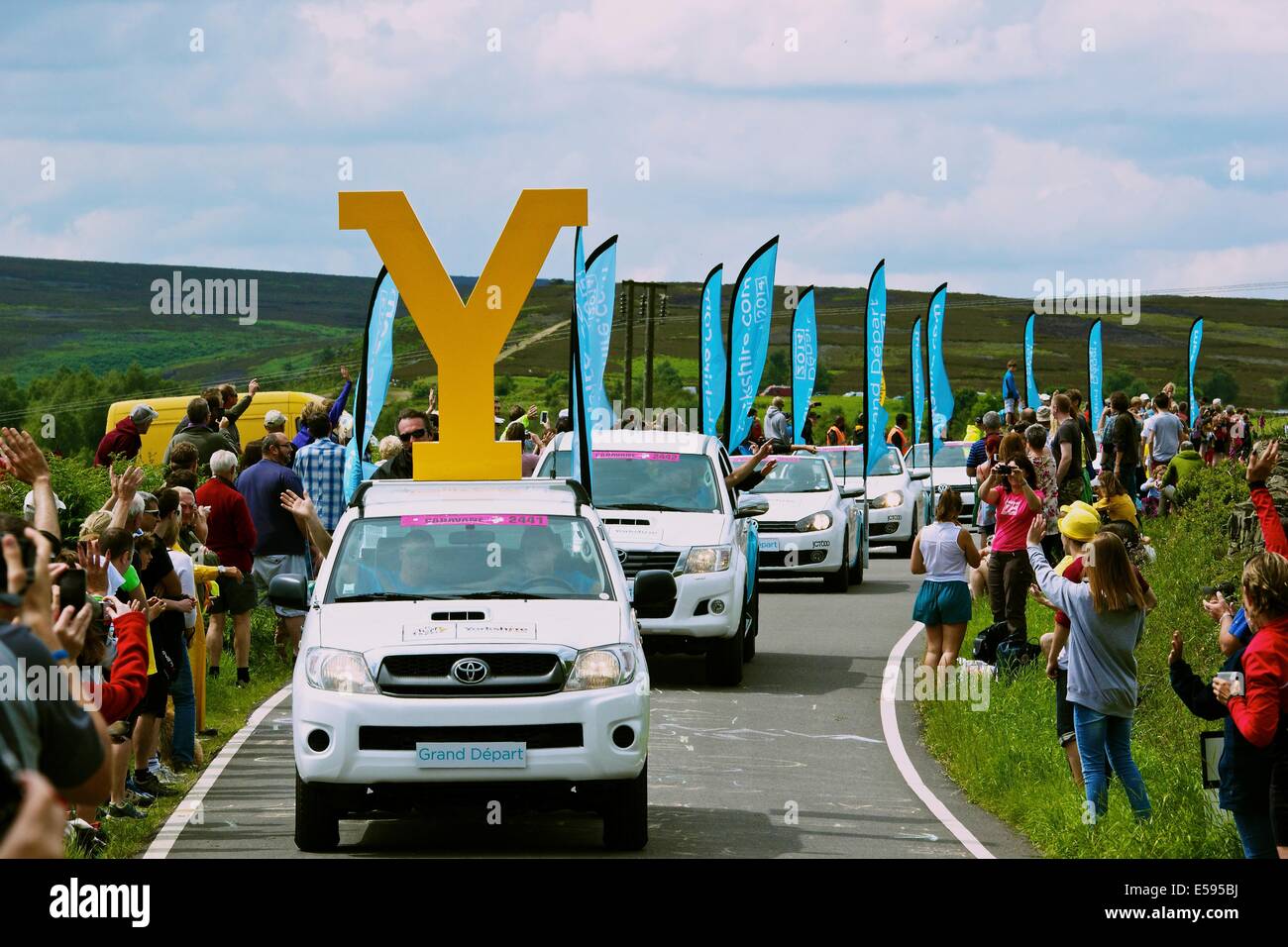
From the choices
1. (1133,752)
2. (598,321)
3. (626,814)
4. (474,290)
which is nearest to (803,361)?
(598,321)

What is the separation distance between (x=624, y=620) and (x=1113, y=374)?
140140 millimetres

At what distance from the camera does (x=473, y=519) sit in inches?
404

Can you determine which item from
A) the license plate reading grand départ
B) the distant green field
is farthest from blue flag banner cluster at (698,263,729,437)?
the distant green field

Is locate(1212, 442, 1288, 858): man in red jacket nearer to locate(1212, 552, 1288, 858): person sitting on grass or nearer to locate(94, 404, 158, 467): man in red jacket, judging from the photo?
locate(1212, 552, 1288, 858): person sitting on grass

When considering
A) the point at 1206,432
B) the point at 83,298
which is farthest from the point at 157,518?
the point at 83,298

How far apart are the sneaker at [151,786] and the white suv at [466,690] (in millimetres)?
1880

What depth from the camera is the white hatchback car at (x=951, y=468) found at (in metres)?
32.1

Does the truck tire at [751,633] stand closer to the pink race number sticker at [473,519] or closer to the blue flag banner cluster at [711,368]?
the pink race number sticker at [473,519]

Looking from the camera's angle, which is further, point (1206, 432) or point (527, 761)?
point (1206, 432)

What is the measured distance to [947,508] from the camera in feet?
48.3

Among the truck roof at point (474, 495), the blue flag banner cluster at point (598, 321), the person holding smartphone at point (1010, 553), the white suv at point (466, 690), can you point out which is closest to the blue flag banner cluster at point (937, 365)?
the blue flag banner cluster at point (598, 321)

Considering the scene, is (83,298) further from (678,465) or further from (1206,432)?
(678,465)

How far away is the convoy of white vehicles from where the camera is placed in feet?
29.3

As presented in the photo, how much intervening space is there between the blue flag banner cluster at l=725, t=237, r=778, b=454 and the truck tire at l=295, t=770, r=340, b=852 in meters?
19.2
